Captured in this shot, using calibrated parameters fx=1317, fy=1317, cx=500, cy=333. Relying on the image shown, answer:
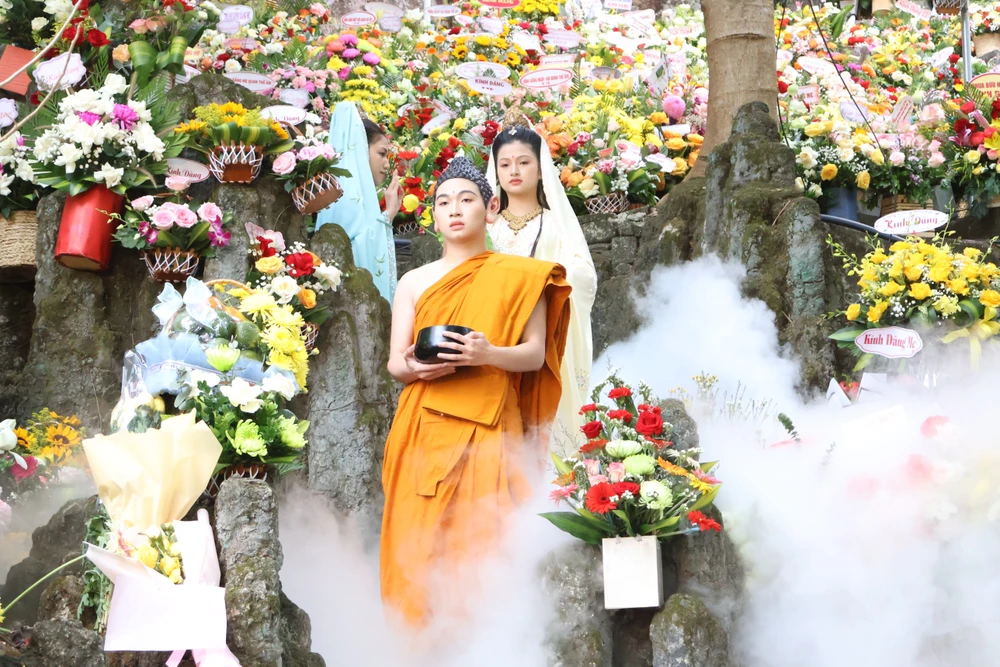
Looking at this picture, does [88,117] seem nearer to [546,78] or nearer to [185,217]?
[185,217]

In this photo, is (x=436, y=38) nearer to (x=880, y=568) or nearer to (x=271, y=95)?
(x=271, y=95)

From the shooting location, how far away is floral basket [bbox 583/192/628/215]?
8.73 meters

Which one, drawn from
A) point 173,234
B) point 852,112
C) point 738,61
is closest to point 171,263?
point 173,234

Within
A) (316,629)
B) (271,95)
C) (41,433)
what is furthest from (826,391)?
(271,95)

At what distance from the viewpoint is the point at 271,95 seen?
10.4 metres

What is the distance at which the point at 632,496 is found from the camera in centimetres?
411

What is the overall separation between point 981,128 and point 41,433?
6284 mm

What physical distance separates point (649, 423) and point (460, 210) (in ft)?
4.19

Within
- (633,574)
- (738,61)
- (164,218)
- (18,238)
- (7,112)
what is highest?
(738,61)

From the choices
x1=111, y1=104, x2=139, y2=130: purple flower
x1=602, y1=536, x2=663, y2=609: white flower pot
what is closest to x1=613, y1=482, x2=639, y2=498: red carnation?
x1=602, y1=536, x2=663, y2=609: white flower pot

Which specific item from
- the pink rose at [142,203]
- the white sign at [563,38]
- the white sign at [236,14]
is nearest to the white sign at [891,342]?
the pink rose at [142,203]

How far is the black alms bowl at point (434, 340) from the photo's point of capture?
4648mm

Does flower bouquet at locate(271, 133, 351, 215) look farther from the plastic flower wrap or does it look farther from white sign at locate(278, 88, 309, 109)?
white sign at locate(278, 88, 309, 109)

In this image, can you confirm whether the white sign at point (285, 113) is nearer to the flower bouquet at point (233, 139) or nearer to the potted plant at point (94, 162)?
the flower bouquet at point (233, 139)
